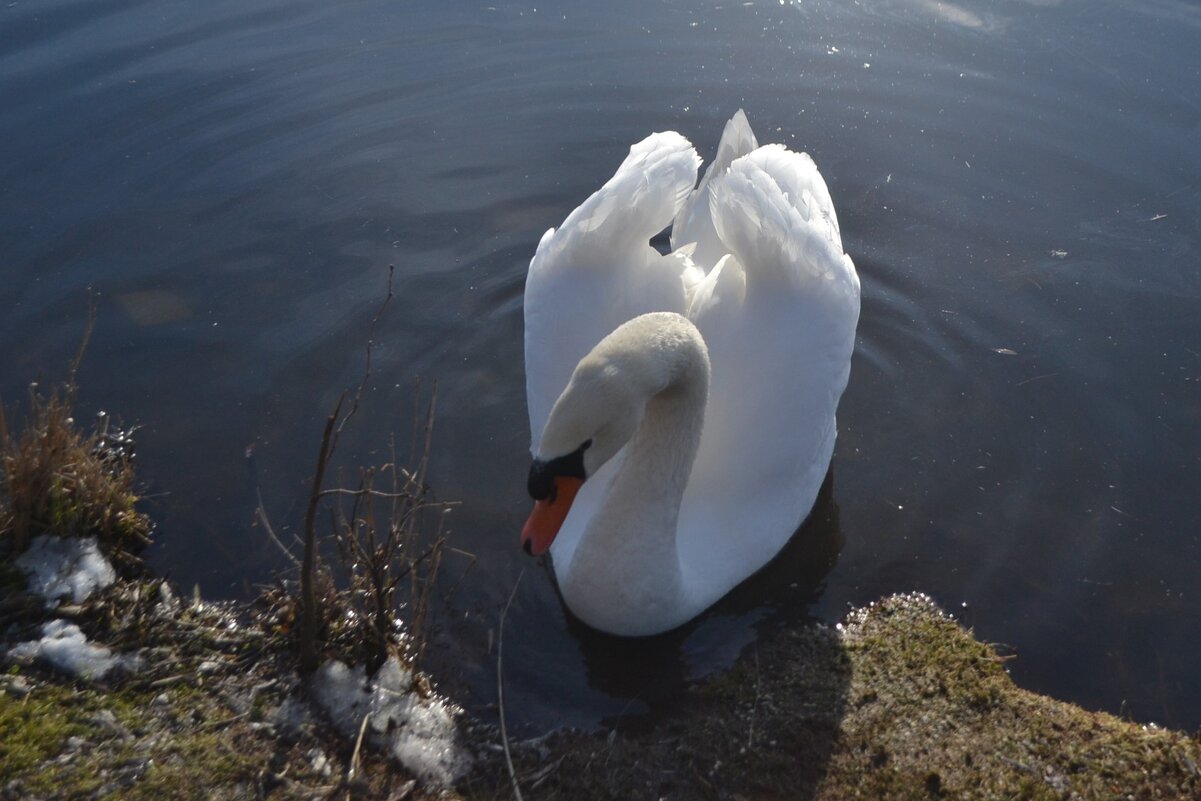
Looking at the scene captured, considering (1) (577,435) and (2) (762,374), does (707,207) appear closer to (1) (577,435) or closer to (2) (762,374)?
(2) (762,374)

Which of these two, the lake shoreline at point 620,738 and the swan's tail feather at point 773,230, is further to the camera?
the swan's tail feather at point 773,230

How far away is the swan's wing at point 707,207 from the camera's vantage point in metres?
6.63

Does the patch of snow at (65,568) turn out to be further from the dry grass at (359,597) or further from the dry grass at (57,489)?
the dry grass at (359,597)

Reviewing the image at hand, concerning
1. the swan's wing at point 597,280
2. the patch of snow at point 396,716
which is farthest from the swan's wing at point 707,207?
the patch of snow at point 396,716

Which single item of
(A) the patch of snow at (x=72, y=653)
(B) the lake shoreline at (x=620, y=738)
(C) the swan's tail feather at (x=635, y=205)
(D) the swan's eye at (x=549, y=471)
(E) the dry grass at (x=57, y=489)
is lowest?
(B) the lake shoreline at (x=620, y=738)

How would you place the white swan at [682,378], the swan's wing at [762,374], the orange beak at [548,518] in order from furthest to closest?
1. the swan's wing at [762,374]
2. the white swan at [682,378]
3. the orange beak at [548,518]

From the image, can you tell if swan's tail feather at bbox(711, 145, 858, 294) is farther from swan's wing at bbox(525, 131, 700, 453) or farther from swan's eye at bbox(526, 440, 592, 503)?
swan's eye at bbox(526, 440, 592, 503)

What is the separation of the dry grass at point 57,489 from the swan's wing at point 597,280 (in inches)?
84.0

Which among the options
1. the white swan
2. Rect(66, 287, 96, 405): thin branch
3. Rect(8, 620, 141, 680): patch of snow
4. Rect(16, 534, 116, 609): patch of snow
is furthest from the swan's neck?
Rect(66, 287, 96, 405): thin branch

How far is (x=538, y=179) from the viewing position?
9.16m

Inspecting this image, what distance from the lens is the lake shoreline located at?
4117 mm

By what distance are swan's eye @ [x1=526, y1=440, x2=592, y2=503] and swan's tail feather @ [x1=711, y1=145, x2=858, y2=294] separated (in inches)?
74.2

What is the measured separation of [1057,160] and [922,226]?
1675 mm

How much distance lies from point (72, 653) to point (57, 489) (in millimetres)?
963
